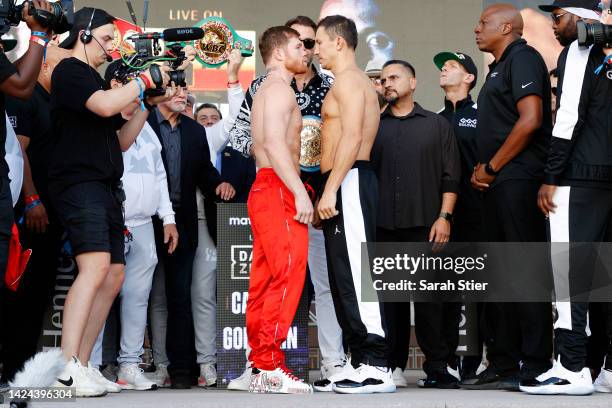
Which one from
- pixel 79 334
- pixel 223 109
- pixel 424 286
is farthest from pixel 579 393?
pixel 223 109

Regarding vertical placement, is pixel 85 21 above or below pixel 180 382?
above

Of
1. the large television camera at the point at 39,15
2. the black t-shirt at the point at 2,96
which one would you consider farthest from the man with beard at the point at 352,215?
the black t-shirt at the point at 2,96

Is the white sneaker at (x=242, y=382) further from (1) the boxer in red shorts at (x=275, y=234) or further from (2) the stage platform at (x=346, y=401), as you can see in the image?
(2) the stage platform at (x=346, y=401)

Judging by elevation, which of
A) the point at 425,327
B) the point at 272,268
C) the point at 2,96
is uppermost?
the point at 2,96

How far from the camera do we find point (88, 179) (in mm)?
4836

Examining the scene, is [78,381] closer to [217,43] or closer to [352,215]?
[352,215]

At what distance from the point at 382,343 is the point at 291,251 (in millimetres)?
659

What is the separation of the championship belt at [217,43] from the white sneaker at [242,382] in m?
1.97

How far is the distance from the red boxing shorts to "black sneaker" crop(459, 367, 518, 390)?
1.11 meters

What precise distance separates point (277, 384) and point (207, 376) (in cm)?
98

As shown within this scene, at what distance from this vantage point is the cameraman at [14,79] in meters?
4.34

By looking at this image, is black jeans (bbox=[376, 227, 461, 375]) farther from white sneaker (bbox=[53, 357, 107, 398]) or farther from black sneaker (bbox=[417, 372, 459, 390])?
white sneaker (bbox=[53, 357, 107, 398])

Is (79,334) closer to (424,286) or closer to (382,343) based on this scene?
(382,343)

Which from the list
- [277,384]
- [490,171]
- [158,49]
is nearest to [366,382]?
[277,384]
